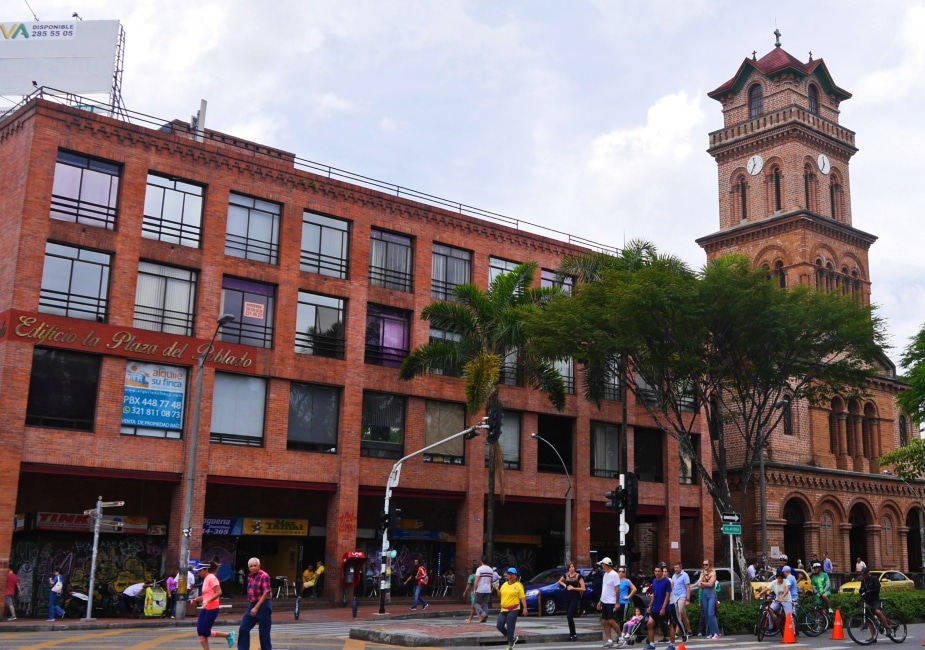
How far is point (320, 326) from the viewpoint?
36.9 meters

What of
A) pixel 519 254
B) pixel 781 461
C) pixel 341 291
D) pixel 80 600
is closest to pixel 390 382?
pixel 341 291

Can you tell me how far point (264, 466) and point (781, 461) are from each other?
93.6 feet

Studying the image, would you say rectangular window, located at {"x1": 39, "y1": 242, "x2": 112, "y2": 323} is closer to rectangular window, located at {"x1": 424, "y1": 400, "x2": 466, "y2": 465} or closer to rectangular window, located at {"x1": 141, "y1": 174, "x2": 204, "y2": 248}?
rectangular window, located at {"x1": 141, "y1": 174, "x2": 204, "y2": 248}

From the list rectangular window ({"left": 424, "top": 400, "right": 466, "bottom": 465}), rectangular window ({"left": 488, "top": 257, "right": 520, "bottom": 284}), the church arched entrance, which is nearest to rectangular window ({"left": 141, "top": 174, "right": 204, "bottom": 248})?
rectangular window ({"left": 424, "top": 400, "right": 466, "bottom": 465})

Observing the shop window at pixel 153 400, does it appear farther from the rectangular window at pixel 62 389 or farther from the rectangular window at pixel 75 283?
the rectangular window at pixel 75 283

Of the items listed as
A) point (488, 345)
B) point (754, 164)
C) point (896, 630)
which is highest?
point (754, 164)

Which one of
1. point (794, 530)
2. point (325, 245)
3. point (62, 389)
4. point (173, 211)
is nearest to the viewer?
point (62, 389)

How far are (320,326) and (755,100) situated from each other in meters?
37.0

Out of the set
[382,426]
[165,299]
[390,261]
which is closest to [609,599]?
[382,426]

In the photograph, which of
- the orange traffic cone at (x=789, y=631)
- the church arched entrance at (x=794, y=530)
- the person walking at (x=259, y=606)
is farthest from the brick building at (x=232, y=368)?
the person walking at (x=259, y=606)

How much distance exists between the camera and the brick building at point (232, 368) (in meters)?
30.9

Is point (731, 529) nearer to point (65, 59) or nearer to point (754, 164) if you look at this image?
point (65, 59)

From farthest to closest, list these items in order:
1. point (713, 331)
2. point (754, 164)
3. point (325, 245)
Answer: point (754, 164) → point (325, 245) → point (713, 331)

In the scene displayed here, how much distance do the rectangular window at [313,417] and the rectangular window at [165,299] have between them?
14.7 ft
